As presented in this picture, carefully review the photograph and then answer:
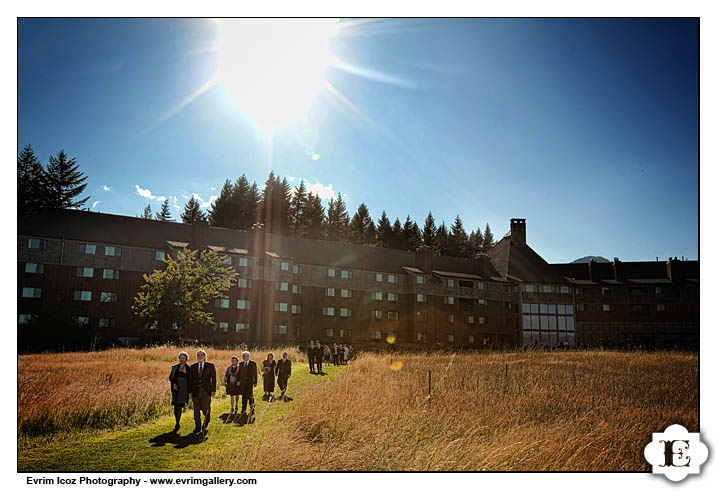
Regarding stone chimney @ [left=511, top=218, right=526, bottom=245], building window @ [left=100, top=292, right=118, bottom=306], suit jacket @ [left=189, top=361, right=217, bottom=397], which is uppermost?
stone chimney @ [left=511, top=218, right=526, bottom=245]

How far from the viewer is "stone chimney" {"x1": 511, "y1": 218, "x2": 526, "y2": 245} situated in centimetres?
4766

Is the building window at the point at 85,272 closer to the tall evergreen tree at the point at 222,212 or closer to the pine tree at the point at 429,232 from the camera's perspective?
the tall evergreen tree at the point at 222,212

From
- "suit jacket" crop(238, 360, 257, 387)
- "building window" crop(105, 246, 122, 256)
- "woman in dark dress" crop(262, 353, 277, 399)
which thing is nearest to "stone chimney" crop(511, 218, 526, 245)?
"building window" crop(105, 246, 122, 256)

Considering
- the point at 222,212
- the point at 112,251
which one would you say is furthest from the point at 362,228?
the point at 112,251

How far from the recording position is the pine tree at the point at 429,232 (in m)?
64.4

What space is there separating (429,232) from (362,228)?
34.0 ft

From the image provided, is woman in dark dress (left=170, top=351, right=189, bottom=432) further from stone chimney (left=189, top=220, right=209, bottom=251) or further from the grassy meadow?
stone chimney (left=189, top=220, right=209, bottom=251)

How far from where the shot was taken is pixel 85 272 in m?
31.2

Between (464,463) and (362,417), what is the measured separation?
8.02 ft

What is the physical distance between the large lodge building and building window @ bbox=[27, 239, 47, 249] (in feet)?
0.21

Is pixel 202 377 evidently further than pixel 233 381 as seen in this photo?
No

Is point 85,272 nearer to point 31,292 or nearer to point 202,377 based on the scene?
point 31,292

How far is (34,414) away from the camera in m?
9.59

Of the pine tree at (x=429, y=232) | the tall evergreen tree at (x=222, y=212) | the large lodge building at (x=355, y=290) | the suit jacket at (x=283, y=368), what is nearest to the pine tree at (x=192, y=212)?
the tall evergreen tree at (x=222, y=212)
